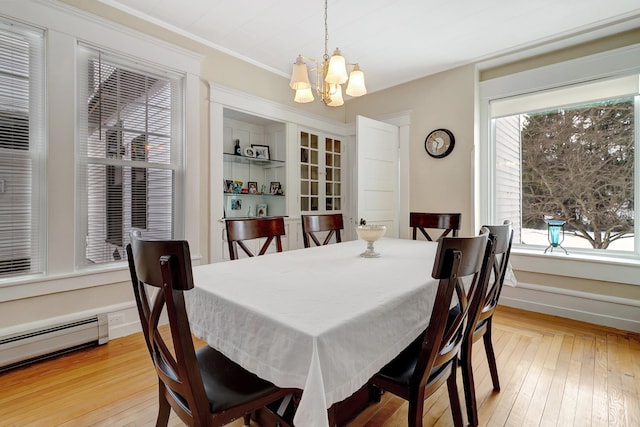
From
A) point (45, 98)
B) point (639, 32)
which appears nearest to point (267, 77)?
point (45, 98)

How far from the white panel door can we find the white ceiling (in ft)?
2.61

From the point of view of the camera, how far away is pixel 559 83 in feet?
10.1

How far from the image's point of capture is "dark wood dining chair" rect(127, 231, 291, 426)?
0.83 m

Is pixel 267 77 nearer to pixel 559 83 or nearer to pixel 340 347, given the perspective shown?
pixel 559 83

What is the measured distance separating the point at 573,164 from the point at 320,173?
9.22 feet

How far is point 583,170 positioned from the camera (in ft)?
10.1

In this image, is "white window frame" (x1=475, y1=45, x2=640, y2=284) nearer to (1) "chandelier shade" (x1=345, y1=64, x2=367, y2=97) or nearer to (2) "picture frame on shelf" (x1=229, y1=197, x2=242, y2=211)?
(1) "chandelier shade" (x1=345, y1=64, x2=367, y2=97)

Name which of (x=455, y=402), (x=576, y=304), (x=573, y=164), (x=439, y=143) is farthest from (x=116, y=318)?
(x=573, y=164)

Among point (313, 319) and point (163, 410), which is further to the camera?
point (163, 410)

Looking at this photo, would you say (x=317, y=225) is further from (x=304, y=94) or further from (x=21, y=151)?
(x=21, y=151)

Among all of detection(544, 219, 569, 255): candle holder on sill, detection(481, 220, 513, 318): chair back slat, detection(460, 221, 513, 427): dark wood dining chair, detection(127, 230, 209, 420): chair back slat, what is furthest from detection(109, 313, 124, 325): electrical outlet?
detection(544, 219, 569, 255): candle holder on sill

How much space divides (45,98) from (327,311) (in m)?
2.53

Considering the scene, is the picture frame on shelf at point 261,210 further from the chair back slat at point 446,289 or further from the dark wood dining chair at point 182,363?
the chair back slat at point 446,289

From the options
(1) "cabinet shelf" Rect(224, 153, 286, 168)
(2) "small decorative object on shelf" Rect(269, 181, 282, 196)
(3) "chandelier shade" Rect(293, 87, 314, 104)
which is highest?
(3) "chandelier shade" Rect(293, 87, 314, 104)
